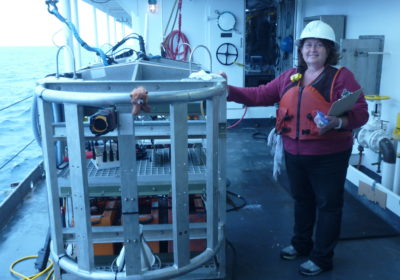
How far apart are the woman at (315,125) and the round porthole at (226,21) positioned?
446 cm

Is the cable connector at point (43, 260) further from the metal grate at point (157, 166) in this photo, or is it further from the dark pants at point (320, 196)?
the dark pants at point (320, 196)

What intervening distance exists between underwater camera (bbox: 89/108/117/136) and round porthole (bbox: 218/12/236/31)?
5828mm

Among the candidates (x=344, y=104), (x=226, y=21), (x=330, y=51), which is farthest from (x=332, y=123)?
(x=226, y=21)

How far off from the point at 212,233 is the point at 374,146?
99.0 inches

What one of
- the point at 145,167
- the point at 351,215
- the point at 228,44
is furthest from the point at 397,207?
the point at 228,44

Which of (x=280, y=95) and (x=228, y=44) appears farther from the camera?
(x=228, y=44)

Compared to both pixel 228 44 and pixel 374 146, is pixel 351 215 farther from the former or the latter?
pixel 228 44

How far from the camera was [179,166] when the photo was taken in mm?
1312

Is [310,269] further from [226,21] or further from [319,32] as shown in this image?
[226,21]

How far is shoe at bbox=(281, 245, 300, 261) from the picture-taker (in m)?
2.69

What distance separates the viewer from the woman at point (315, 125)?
215 cm

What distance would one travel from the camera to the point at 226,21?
6.66 meters

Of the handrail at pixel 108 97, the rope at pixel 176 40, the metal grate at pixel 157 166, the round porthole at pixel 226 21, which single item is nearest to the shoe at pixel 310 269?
the metal grate at pixel 157 166

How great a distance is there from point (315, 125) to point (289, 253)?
1.02 m
